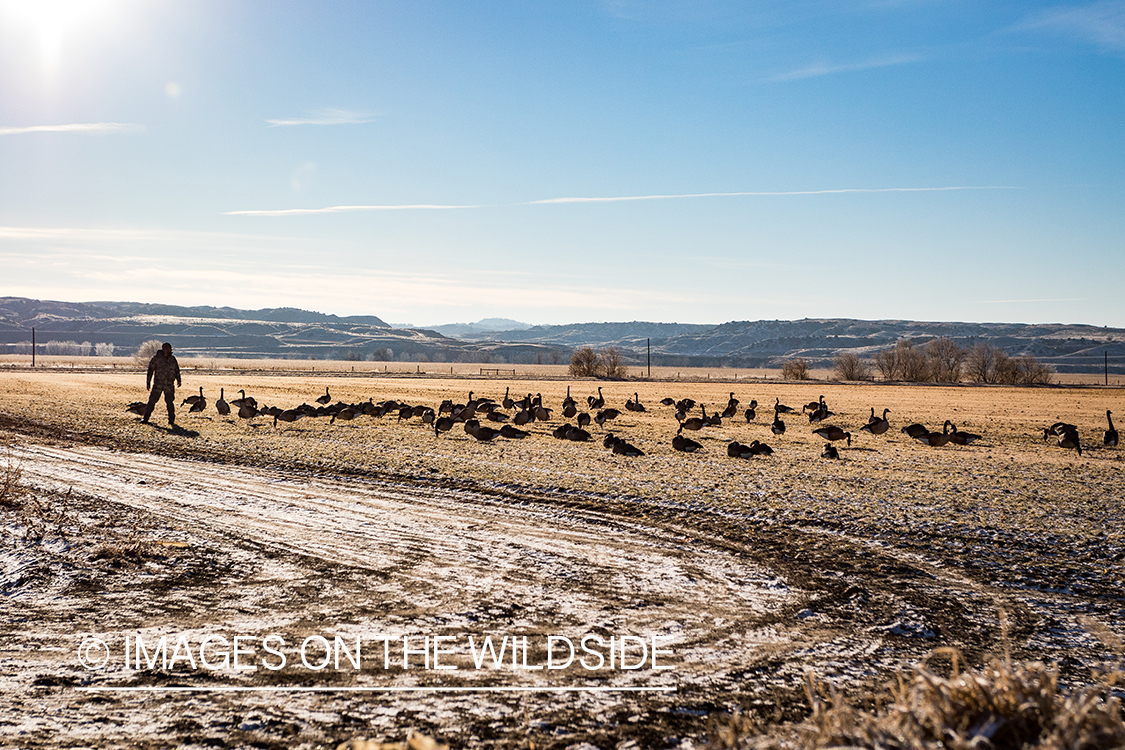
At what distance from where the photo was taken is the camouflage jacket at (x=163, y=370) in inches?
861

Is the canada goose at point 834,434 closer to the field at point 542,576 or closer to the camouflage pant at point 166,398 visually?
the field at point 542,576

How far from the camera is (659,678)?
5.03 metres

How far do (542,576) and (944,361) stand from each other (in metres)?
97.7

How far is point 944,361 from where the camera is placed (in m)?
92.9

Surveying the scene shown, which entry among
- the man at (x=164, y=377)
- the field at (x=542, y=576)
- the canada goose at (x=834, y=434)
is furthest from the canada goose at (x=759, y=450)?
the man at (x=164, y=377)

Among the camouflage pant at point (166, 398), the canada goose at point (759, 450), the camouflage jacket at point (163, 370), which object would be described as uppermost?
the camouflage jacket at point (163, 370)

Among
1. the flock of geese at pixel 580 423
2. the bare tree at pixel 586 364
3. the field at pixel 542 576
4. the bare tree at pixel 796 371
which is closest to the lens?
the field at pixel 542 576

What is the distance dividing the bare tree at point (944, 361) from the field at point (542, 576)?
264ft

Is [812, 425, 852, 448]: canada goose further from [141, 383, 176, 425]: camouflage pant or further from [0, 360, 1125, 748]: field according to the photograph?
[141, 383, 176, 425]: camouflage pant

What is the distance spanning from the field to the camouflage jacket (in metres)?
5.94

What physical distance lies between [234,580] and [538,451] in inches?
444

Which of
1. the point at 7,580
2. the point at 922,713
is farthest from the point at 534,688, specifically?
the point at 7,580

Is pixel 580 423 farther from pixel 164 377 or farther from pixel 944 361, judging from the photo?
pixel 944 361

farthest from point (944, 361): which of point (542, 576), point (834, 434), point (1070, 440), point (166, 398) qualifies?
point (542, 576)
